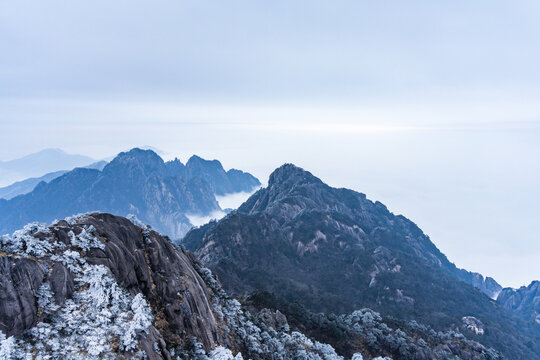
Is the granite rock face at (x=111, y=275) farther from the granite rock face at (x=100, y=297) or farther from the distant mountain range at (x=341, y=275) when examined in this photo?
→ the distant mountain range at (x=341, y=275)

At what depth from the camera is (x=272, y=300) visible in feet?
258

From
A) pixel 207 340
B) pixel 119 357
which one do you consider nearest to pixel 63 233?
pixel 119 357

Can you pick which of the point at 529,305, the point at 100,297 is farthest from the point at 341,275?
the point at 100,297

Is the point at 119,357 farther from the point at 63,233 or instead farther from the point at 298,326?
the point at 298,326

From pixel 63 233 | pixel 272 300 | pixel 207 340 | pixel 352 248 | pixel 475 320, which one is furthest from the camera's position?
pixel 352 248

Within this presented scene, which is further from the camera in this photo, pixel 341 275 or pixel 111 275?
pixel 341 275

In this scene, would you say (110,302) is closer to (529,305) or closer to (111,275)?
(111,275)

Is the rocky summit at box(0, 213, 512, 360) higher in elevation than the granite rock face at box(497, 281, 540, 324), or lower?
higher

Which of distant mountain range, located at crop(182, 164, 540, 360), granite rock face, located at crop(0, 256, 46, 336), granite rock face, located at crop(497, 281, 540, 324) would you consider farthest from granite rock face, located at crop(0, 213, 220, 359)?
granite rock face, located at crop(497, 281, 540, 324)

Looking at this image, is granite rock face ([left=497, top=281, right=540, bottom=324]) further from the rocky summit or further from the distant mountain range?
the rocky summit

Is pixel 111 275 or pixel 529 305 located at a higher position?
pixel 111 275

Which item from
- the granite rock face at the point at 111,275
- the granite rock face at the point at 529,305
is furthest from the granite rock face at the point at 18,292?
the granite rock face at the point at 529,305

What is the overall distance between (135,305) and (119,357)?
4.93 metres

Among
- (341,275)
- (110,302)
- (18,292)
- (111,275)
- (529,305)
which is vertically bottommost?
(529,305)
